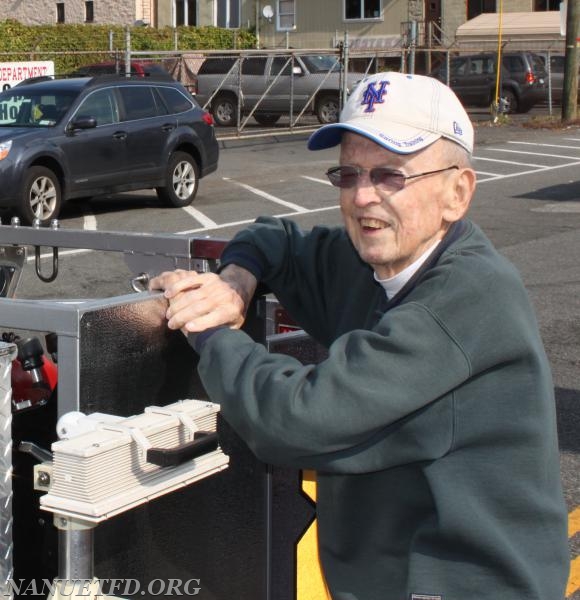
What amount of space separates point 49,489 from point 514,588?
2.65 ft

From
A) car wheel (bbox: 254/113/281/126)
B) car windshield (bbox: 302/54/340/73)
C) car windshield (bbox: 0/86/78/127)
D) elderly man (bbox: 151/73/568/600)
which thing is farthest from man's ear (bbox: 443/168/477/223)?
car wheel (bbox: 254/113/281/126)

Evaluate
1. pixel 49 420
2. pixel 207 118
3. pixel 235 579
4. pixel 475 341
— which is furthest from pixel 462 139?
pixel 207 118

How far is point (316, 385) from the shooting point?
186 cm

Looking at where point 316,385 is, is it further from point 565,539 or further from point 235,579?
point 235,579

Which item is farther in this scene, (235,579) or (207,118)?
(207,118)

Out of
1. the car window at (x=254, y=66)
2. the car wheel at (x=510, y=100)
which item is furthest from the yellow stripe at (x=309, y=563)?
the car wheel at (x=510, y=100)

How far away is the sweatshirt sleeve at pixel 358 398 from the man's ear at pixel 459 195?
0.26 m

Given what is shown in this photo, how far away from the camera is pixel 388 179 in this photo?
2.04 meters

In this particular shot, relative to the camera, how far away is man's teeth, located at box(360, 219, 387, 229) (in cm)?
206

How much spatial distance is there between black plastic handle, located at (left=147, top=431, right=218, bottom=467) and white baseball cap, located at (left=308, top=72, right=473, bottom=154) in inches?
24.3

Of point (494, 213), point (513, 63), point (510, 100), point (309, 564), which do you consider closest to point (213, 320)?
point (309, 564)

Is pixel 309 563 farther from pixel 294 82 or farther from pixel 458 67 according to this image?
pixel 458 67

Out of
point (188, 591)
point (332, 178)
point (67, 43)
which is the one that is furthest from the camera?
point (67, 43)

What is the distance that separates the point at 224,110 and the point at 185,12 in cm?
2019
